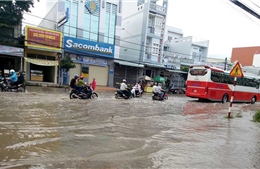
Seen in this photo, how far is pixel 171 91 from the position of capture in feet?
92.0

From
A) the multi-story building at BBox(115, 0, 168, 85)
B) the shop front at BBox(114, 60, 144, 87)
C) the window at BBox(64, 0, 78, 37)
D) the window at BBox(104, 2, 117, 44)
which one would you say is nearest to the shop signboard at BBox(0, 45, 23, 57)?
the window at BBox(64, 0, 78, 37)

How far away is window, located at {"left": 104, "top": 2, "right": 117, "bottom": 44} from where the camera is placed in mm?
25391

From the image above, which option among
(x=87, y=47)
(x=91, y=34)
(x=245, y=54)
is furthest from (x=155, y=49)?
(x=245, y=54)

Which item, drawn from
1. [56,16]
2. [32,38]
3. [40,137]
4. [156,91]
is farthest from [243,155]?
[56,16]

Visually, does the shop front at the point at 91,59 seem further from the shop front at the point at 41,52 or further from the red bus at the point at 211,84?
the red bus at the point at 211,84

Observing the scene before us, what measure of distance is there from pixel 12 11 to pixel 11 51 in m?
4.03

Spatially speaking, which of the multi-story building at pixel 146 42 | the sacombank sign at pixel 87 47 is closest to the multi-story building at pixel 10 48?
the sacombank sign at pixel 87 47

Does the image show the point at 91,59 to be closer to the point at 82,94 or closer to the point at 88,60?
the point at 88,60

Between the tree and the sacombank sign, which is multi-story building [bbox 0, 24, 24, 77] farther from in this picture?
the sacombank sign

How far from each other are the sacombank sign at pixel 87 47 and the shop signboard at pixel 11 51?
448 centimetres

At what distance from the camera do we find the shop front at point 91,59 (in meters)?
22.7

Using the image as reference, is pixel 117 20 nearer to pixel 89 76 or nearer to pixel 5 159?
pixel 89 76

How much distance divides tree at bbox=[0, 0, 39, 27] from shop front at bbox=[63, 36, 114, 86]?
455 cm

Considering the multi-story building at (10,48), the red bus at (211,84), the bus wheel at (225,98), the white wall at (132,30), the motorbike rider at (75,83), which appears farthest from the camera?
the white wall at (132,30)
